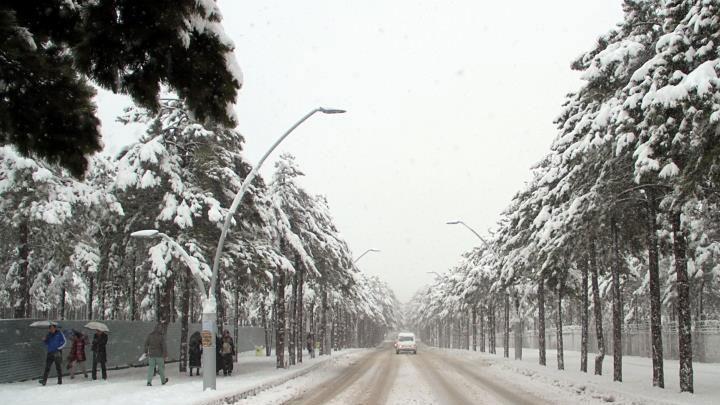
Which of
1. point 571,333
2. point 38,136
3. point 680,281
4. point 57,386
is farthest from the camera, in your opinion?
point 571,333

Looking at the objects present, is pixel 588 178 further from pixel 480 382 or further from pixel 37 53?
pixel 37 53

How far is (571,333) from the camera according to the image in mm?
59344

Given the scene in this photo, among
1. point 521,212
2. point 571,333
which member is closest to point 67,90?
point 521,212

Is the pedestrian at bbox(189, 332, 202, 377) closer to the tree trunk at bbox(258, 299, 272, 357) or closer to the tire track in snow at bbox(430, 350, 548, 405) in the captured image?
the tire track in snow at bbox(430, 350, 548, 405)

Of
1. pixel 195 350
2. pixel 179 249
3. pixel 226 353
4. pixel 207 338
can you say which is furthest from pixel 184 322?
pixel 207 338

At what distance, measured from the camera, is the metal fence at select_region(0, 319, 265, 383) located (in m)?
20.0

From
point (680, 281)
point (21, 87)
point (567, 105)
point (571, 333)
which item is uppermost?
point (567, 105)

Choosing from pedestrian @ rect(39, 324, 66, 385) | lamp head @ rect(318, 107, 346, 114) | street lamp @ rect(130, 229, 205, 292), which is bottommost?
pedestrian @ rect(39, 324, 66, 385)

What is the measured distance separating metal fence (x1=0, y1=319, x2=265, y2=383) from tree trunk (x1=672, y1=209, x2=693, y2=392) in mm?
19503

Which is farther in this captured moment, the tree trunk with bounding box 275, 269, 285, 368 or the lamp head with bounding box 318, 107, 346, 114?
the tree trunk with bounding box 275, 269, 285, 368

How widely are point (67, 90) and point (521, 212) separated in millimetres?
24766

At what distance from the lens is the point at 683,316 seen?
16.6 metres

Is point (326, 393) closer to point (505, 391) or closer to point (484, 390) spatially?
point (484, 390)

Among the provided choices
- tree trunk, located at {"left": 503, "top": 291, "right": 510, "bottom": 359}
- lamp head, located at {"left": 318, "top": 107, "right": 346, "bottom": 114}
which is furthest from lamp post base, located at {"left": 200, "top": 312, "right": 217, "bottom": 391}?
tree trunk, located at {"left": 503, "top": 291, "right": 510, "bottom": 359}
